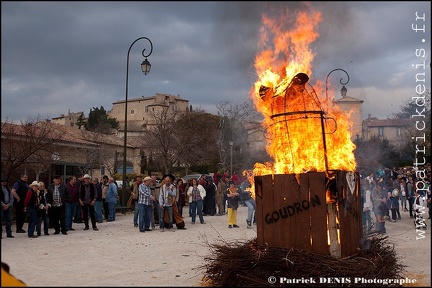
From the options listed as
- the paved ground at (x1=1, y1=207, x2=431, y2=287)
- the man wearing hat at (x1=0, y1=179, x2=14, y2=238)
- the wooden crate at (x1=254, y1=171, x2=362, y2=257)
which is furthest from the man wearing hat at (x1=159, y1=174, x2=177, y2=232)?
the wooden crate at (x1=254, y1=171, x2=362, y2=257)

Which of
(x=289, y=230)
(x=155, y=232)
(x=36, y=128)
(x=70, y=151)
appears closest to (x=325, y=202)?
(x=289, y=230)

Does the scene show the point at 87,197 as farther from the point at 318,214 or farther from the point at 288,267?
the point at 318,214

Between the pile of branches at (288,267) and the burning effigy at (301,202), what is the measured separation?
1 cm

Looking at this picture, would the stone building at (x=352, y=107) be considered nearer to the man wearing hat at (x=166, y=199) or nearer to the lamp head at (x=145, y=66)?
the man wearing hat at (x=166, y=199)

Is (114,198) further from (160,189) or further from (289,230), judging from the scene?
(289,230)

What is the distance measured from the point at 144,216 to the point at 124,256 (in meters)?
5.37

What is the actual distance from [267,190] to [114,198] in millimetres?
13378

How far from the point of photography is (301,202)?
6316mm

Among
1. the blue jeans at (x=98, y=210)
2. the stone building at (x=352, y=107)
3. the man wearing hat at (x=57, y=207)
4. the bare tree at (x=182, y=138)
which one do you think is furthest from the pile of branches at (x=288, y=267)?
the bare tree at (x=182, y=138)

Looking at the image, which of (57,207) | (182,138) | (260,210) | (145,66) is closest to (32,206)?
(57,207)

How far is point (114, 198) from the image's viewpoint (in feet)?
62.3

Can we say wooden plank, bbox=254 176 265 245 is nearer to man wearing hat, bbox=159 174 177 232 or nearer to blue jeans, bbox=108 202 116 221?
man wearing hat, bbox=159 174 177 232

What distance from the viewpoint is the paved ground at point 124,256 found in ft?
23.7

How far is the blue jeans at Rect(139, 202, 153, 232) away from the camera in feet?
48.5
